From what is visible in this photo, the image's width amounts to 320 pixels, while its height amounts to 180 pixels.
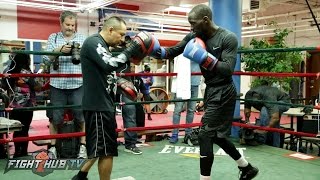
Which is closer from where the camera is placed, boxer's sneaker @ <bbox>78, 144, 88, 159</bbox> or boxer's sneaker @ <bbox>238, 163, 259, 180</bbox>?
boxer's sneaker @ <bbox>238, 163, 259, 180</bbox>

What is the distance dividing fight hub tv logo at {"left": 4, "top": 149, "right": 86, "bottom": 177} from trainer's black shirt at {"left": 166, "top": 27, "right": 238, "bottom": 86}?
4.58 ft

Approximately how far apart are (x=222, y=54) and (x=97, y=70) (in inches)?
32.2

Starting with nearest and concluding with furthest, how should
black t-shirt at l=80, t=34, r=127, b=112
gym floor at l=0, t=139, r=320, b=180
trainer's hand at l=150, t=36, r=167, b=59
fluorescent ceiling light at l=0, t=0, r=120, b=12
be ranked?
black t-shirt at l=80, t=34, r=127, b=112, trainer's hand at l=150, t=36, r=167, b=59, gym floor at l=0, t=139, r=320, b=180, fluorescent ceiling light at l=0, t=0, r=120, b=12

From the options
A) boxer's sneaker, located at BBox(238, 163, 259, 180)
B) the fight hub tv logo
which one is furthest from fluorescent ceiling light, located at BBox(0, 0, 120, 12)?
boxer's sneaker, located at BBox(238, 163, 259, 180)

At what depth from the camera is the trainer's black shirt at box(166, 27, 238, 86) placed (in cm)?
221

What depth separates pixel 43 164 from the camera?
288 centimetres

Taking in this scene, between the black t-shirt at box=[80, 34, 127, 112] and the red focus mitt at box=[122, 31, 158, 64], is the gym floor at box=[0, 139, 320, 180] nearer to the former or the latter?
the black t-shirt at box=[80, 34, 127, 112]

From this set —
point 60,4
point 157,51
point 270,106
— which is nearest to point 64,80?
point 157,51

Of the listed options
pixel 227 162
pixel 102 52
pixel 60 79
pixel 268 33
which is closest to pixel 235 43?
pixel 102 52

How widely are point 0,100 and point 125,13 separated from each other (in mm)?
7252

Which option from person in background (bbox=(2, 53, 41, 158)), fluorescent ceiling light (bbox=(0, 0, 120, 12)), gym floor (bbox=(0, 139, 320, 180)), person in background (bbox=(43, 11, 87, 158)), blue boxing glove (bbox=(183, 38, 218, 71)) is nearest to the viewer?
blue boxing glove (bbox=(183, 38, 218, 71))

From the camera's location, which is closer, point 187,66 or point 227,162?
point 227,162

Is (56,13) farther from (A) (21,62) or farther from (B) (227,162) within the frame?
(B) (227,162)

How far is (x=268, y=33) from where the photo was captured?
11.0 metres
